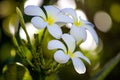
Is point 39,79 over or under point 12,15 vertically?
over

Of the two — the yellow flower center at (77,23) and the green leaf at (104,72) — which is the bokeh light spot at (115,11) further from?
the yellow flower center at (77,23)

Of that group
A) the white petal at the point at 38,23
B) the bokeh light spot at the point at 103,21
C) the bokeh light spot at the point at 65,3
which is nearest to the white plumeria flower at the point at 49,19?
the white petal at the point at 38,23

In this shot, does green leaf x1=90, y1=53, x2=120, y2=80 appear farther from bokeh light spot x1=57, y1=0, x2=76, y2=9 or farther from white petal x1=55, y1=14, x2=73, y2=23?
bokeh light spot x1=57, y1=0, x2=76, y2=9

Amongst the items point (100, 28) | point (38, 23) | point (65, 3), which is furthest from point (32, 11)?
point (100, 28)

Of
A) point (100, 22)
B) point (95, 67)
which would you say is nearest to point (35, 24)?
point (95, 67)

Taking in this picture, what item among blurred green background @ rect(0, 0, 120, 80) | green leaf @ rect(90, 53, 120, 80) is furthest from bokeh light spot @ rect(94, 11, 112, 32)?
green leaf @ rect(90, 53, 120, 80)

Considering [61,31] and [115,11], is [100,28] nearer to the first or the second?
[115,11]

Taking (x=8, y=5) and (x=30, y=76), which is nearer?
(x=30, y=76)

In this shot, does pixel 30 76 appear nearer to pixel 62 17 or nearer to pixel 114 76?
pixel 62 17
